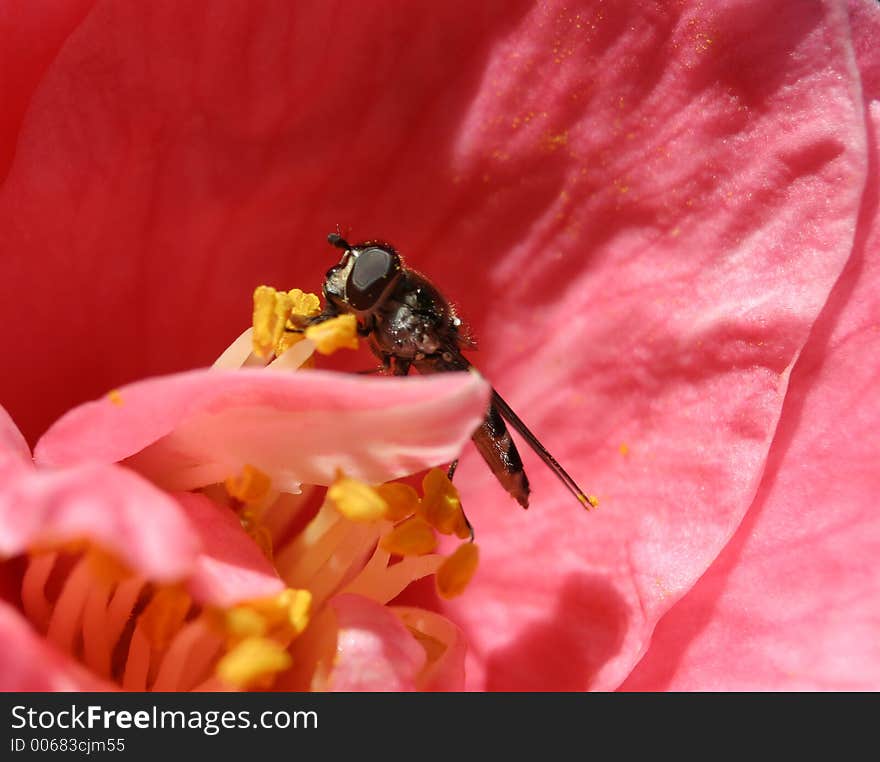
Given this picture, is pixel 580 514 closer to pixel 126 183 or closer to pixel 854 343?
pixel 854 343

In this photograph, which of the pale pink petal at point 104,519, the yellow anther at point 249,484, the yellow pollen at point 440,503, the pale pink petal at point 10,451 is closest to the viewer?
the pale pink petal at point 104,519

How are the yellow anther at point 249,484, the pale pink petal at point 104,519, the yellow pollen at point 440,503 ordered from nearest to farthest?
the pale pink petal at point 104,519 < the yellow anther at point 249,484 < the yellow pollen at point 440,503

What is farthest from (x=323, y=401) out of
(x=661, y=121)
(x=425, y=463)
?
(x=661, y=121)

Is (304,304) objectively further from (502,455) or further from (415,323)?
(502,455)

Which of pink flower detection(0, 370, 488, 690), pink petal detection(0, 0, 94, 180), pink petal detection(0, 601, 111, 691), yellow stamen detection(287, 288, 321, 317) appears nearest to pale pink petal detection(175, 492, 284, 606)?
pink flower detection(0, 370, 488, 690)

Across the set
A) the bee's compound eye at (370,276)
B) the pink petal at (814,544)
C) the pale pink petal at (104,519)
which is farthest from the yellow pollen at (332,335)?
the pink petal at (814,544)

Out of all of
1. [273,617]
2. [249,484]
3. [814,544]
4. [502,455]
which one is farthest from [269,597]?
[814,544]

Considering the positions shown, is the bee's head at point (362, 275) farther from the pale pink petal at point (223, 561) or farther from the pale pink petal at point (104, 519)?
the pale pink petal at point (104, 519)
